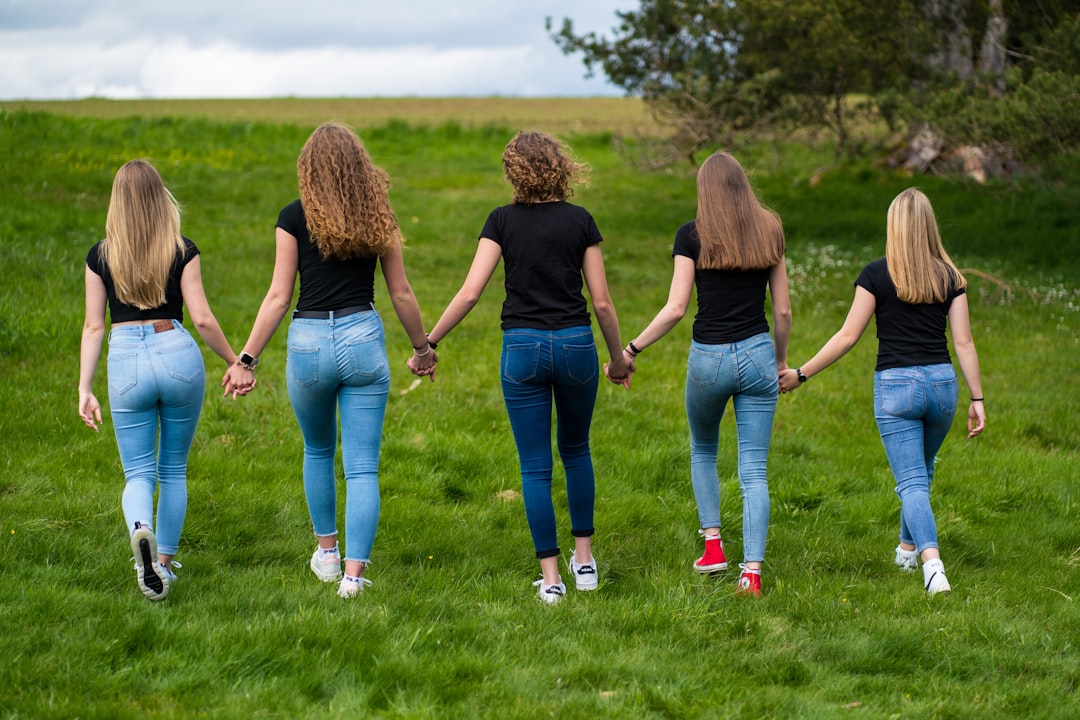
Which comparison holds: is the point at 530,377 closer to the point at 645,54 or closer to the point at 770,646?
the point at 770,646

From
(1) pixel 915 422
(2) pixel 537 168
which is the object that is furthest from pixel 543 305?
(1) pixel 915 422

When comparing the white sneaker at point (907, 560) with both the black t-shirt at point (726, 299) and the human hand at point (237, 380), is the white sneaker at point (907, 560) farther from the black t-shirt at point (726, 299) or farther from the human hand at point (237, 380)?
the human hand at point (237, 380)

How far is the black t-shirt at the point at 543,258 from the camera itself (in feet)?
16.4

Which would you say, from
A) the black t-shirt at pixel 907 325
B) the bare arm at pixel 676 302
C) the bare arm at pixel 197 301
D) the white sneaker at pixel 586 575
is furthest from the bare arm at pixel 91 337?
the black t-shirt at pixel 907 325

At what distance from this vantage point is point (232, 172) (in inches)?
877

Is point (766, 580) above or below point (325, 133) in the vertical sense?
below

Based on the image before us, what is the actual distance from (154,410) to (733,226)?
116 inches

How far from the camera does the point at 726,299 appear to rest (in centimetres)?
525

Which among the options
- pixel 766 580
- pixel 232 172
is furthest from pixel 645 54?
pixel 766 580

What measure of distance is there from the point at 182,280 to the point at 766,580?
132 inches

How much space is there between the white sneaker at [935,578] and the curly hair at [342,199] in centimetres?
316

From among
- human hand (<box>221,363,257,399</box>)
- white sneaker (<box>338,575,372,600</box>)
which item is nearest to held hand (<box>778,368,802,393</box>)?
white sneaker (<box>338,575,372,600</box>)

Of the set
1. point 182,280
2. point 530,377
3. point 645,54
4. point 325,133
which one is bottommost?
point 530,377

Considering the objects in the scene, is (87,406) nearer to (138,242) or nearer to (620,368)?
(138,242)
